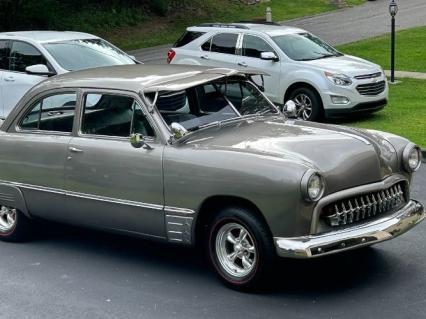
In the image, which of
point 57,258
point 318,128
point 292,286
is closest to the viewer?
point 292,286

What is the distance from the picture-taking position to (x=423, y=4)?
36.1 m

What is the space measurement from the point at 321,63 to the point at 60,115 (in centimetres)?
773

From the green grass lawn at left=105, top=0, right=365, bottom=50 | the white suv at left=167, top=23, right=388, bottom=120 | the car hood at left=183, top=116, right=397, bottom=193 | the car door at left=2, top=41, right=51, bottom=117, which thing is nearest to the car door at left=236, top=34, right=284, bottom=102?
the white suv at left=167, top=23, right=388, bottom=120

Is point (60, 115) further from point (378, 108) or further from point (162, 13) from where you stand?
point (162, 13)

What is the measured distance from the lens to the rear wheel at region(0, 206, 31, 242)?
7855 mm

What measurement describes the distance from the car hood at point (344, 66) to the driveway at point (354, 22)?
11096mm

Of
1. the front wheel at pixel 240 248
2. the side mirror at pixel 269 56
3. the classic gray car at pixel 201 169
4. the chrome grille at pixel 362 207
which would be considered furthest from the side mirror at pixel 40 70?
the chrome grille at pixel 362 207

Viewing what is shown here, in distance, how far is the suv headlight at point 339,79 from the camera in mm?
13945

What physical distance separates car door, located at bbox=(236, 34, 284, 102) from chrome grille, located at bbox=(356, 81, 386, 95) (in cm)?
150

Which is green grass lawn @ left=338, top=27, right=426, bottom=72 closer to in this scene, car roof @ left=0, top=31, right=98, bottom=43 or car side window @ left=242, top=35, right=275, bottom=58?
car side window @ left=242, top=35, right=275, bottom=58

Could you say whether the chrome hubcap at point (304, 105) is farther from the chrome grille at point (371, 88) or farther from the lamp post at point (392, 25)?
the lamp post at point (392, 25)

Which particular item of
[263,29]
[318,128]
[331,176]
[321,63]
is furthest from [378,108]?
[331,176]

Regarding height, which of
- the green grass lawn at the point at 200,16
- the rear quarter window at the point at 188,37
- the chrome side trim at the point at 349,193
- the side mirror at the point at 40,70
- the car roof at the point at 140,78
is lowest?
the green grass lawn at the point at 200,16

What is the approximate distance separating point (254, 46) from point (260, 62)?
378 mm
